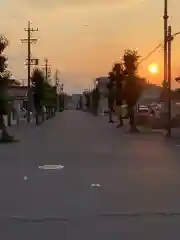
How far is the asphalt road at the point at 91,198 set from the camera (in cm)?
862

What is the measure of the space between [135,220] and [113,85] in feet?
194

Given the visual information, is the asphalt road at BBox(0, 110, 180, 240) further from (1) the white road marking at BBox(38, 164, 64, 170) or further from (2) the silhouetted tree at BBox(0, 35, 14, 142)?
(2) the silhouetted tree at BBox(0, 35, 14, 142)

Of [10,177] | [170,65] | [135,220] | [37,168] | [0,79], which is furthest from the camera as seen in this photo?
[170,65]

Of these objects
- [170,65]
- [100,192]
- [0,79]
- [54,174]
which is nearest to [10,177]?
[54,174]

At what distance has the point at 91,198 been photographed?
11727 mm

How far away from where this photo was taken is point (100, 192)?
12.6m

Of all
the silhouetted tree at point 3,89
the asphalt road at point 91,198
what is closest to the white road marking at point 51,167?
the asphalt road at point 91,198

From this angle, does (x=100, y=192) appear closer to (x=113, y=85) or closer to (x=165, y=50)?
(x=165, y=50)

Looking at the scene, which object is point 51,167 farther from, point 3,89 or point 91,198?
point 3,89

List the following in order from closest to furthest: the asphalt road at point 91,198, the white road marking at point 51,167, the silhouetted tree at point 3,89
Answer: the asphalt road at point 91,198 → the white road marking at point 51,167 → the silhouetted tree at point 3,89

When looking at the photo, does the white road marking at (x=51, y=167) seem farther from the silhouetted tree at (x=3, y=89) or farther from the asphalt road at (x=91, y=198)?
the silhouetted tree at (x=3, y=89)

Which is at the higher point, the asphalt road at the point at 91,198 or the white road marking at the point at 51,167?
the asphalt road at the point at 91,198

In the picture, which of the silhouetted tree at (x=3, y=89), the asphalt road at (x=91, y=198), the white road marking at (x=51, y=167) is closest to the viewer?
the asphalt road at (x=91, y=198)

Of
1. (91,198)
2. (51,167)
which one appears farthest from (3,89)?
(91,198)
